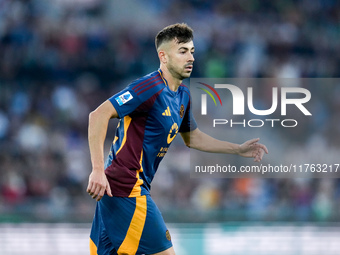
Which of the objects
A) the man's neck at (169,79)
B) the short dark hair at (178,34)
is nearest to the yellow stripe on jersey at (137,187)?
the man's neck at (169,79)

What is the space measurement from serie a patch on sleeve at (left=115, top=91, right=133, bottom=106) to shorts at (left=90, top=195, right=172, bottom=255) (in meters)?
0.75

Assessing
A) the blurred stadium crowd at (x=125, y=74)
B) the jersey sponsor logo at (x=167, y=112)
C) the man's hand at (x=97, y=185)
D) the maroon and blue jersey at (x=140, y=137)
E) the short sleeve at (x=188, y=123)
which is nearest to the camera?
the man's hand at (x=97, y=185)

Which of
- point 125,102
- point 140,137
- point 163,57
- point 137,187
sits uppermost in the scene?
point 163,57

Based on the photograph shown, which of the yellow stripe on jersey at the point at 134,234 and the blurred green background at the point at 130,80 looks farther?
the blurred green background at the point at 130,80

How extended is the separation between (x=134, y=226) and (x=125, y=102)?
0.95 m

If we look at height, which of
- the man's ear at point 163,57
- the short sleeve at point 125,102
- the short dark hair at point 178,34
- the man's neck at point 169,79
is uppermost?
the short dark hair at point 178,34

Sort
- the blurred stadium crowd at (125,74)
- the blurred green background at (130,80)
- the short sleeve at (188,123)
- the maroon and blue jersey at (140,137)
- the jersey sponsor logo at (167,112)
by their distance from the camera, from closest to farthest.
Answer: the maroon and blue jersey at (140,137), the jersey sponsor logo at (167,112), the short sleeve at (188,123), the blurred green background at (130,80), the blurred stadium crowd at (125,74)

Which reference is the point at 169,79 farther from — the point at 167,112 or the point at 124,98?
the point at 124,98

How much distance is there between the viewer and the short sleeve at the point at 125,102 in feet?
14.5

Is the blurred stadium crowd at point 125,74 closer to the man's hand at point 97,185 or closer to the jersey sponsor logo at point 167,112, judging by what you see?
the jersey sponsor logo at point 167,112

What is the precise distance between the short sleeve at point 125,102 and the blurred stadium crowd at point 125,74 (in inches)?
204

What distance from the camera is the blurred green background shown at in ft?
30.8

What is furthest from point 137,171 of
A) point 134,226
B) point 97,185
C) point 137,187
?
point 97,185

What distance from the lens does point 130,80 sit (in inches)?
516
